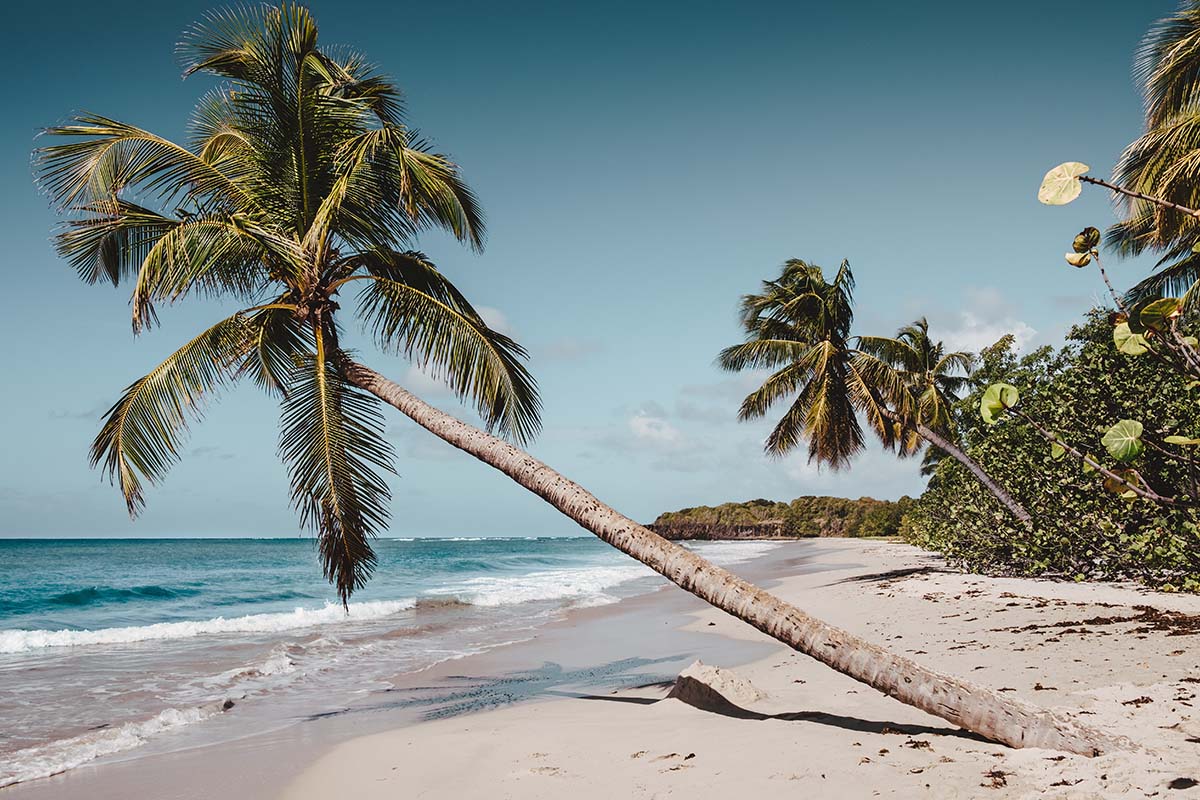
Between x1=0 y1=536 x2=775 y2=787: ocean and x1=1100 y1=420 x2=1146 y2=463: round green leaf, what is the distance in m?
7.53

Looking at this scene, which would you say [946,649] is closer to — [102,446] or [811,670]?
[811,670]

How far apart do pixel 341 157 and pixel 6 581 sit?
37.9 m

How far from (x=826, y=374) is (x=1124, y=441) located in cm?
→ 1739

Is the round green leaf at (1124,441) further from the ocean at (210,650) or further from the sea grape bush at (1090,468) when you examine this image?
the ocean at (210,650)

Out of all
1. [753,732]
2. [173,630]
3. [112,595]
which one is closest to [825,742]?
[753,732]

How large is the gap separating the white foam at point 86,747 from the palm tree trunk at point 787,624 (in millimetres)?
4553

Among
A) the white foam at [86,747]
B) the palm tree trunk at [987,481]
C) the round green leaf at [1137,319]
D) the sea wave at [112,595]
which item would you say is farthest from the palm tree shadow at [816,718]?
the sea wave at [112,595]

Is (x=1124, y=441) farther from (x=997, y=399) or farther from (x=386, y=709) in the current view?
(x=386, y=709)

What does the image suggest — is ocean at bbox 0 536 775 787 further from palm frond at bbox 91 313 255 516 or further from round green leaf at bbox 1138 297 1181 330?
round green leaf at bbox 1138 297 1181 330

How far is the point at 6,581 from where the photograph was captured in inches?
1342

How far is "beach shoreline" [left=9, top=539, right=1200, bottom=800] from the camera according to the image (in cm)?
449

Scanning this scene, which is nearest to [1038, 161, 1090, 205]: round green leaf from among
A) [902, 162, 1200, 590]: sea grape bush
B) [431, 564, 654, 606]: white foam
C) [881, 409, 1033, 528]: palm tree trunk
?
[902, 162, 1200, 590]: sea grape bush

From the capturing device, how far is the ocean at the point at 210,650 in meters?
8.08

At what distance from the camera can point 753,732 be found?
224 inches
